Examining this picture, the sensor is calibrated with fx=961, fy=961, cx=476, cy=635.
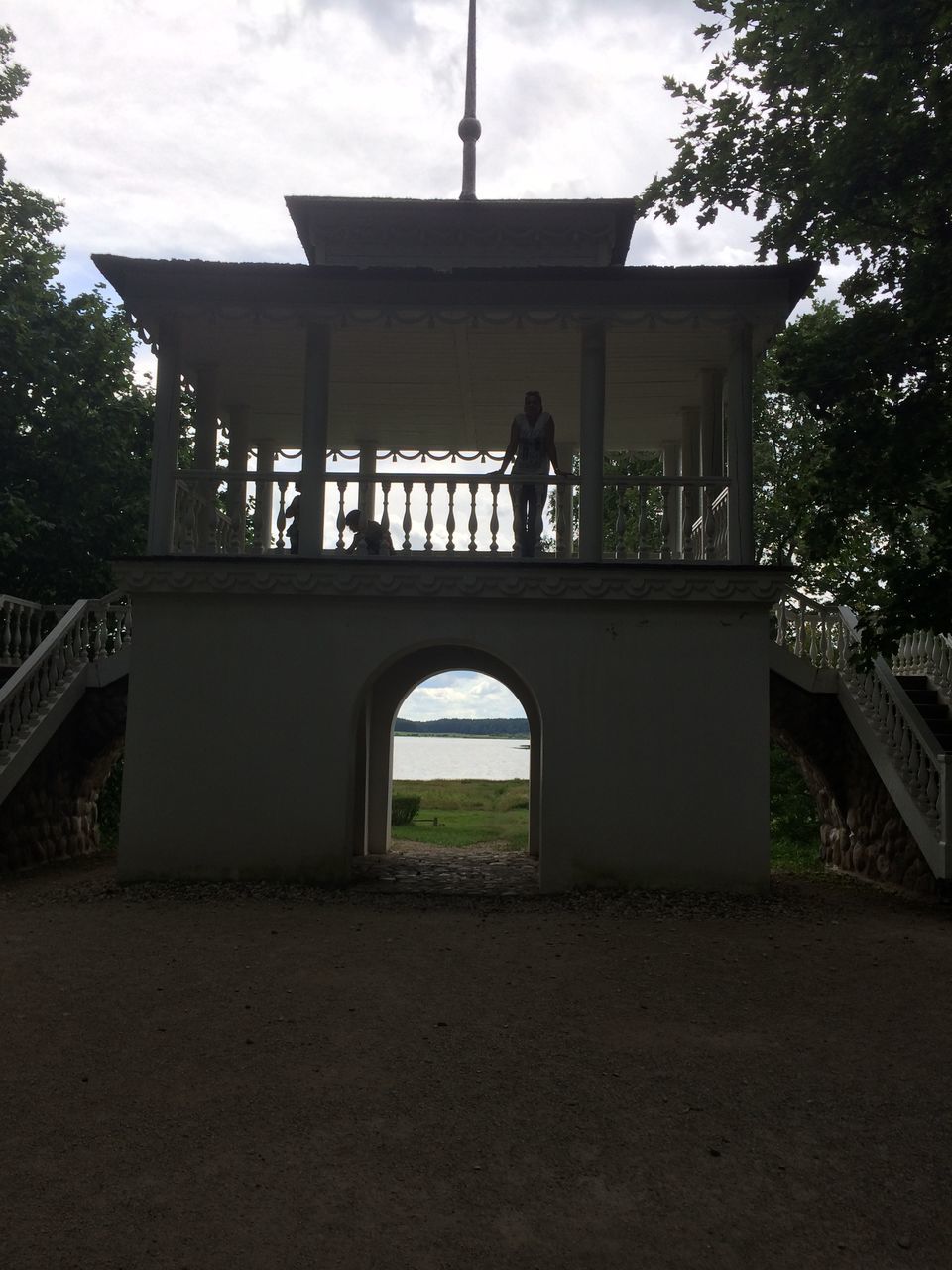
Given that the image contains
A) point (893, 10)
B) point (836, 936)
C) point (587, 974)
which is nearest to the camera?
point (587, 974)

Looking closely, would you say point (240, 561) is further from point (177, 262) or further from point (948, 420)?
point (948, 420)

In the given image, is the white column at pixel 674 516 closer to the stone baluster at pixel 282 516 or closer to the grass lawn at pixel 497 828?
the stone baluster at pixel 282 516

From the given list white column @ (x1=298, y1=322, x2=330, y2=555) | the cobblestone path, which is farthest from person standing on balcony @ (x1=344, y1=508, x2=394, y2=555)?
the cobblestone path

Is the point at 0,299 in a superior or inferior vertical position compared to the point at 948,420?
superior

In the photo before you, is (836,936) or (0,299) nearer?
(836,936)

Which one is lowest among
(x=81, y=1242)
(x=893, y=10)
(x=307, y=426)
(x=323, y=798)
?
(x=81, y=1242)

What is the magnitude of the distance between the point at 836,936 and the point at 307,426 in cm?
705

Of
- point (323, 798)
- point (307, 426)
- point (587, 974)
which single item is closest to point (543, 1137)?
point (587, 974)

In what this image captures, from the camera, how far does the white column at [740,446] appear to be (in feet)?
32.3

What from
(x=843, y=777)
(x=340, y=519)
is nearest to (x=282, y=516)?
(x=340, y=519)

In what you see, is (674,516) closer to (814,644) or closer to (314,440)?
(814,644)

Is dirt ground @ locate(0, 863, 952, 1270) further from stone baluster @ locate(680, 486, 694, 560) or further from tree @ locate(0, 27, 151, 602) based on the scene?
tree @ locate(0, 27, 151, 602)

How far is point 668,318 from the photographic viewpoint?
9.91 metres

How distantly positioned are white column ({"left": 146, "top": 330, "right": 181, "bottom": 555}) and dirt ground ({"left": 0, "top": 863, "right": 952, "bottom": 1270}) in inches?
157
